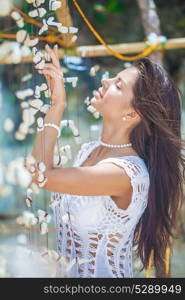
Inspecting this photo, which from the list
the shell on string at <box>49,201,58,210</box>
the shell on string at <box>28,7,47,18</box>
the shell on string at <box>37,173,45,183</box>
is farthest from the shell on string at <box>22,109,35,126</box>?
the shell on string at <box>49,201,58,210</box>

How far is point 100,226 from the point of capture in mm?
1617

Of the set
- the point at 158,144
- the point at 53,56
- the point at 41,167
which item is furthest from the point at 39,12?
the point at 158,144

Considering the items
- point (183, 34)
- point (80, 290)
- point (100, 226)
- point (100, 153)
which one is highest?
point (183, 34)

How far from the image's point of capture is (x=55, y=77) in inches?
56.7

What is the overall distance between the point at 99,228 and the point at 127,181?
163 millimetres

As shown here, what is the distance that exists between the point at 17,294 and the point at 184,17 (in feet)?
14.4

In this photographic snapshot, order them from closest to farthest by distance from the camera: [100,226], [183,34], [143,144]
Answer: [100,226]
[143,144]
[183,34]

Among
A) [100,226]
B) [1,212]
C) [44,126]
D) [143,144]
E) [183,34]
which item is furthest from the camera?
[183,34]

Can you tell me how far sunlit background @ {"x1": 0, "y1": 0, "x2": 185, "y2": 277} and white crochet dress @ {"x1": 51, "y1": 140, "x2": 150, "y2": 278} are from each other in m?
0.10

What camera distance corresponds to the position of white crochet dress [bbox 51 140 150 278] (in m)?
1.62

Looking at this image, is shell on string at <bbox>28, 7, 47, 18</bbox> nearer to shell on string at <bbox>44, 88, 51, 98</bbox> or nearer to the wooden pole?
shell on string at <bbox>44, 88, 51, 98</bbox>

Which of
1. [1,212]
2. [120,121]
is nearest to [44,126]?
[120,121]

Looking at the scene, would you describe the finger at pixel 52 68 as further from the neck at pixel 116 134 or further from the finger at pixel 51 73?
the neck at pixel 116 134

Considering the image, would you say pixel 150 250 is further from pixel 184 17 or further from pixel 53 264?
pixel 184 17
